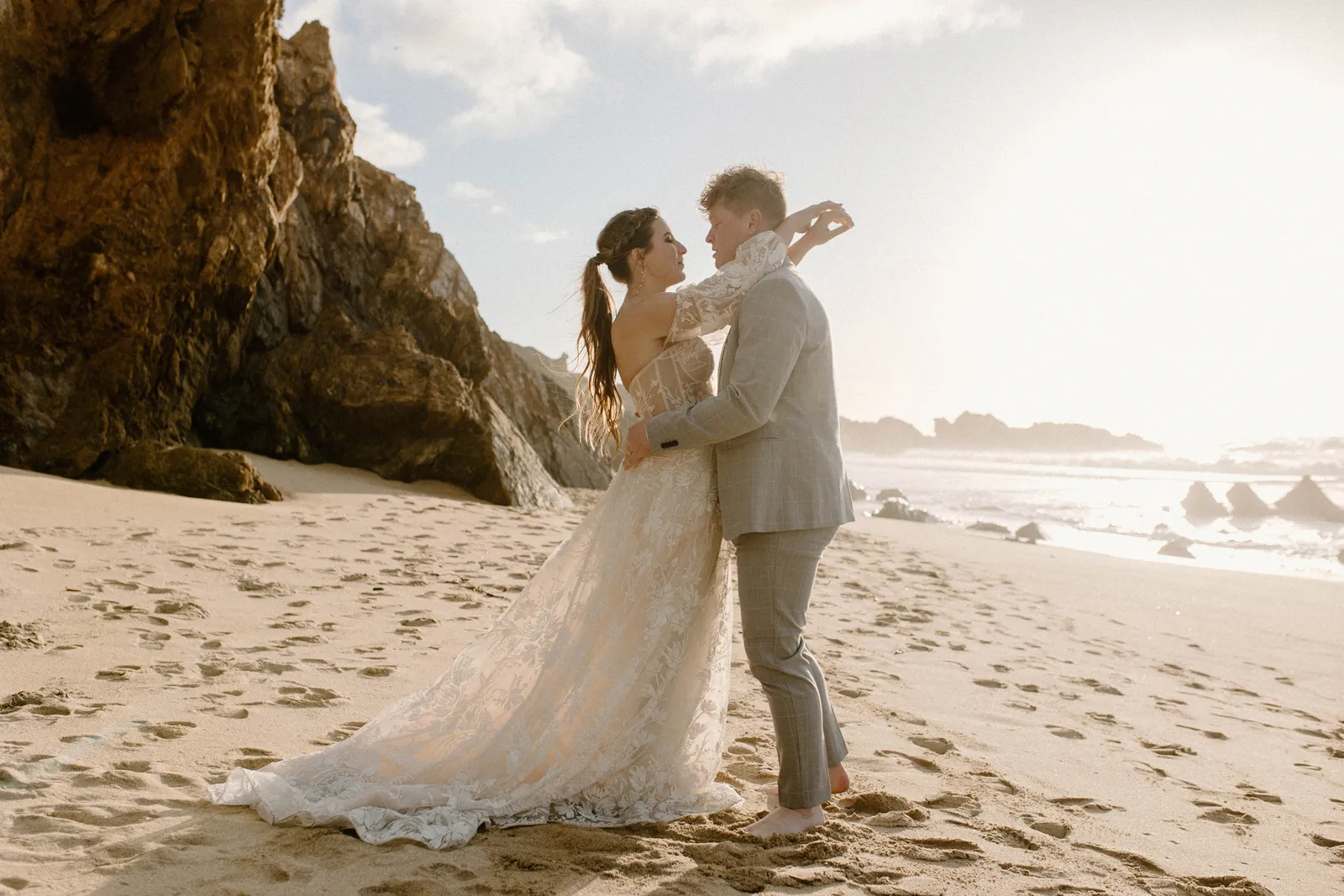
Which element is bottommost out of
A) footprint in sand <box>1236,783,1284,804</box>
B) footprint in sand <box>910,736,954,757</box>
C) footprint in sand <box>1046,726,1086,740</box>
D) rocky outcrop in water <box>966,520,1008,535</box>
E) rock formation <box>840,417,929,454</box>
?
footprint in sand <box>1236,783,1284,804</box>

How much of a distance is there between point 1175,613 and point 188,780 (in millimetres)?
7406

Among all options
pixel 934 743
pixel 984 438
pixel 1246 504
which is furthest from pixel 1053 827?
pixel 984 438

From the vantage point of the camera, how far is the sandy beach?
8.26 ft

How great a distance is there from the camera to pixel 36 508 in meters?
6.79

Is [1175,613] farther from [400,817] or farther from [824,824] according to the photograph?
[400,817]

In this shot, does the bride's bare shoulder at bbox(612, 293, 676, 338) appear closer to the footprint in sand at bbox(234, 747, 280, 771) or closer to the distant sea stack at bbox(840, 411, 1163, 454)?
the footprint in sand at bbox(234, 747, 280, 771)

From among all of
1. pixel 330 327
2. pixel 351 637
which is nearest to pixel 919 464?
pixel 330 327

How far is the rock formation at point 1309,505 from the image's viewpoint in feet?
51.4

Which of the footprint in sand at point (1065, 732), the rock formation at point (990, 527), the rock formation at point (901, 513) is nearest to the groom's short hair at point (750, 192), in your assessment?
the footprint in sand at point (1065, 732)

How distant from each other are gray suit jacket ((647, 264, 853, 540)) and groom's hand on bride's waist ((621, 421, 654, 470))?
30mm

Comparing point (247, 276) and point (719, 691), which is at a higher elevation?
point (247, 276)

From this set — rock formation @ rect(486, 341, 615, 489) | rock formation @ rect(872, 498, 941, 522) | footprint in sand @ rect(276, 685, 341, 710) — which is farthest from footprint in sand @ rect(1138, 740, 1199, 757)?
rock formation @ rect(872, 498, 941, 522)

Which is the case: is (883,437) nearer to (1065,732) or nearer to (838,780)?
(1065,732)

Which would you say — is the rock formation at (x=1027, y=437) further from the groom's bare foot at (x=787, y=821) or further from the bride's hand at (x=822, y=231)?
the groom's bare foot at (x=787, y=821)
